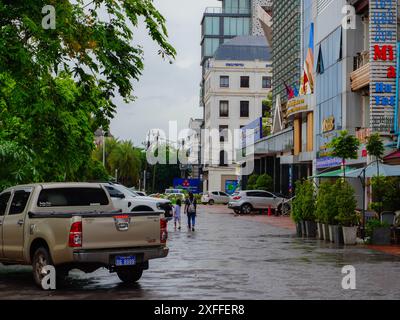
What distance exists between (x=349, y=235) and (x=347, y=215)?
2.25 feet

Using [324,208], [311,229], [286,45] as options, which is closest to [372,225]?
[324,208]

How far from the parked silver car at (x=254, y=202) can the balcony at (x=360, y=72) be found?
50.3ft

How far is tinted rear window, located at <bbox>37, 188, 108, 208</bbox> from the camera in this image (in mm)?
14891

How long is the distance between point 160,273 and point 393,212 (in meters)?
14.0

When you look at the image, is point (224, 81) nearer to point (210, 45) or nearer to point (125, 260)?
point (210, 45)

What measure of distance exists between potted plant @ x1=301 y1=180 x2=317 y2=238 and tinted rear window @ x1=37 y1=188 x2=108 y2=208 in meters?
14.4

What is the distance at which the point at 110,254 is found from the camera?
43.5ft

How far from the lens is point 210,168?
362 ft

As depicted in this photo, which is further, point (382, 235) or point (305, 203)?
point (305, 203)

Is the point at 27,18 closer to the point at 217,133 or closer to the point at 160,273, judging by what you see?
the point at 160,273

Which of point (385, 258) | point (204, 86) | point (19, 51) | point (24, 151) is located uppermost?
point (204, 86)

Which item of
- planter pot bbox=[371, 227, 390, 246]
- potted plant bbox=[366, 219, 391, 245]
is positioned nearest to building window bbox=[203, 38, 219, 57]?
potted plant bbox=[366, 219, 391, 245]
